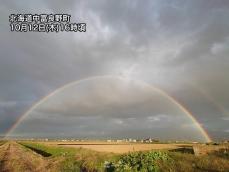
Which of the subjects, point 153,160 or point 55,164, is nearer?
point 153,160

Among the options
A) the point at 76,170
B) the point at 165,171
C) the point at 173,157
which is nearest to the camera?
the point at 165,171

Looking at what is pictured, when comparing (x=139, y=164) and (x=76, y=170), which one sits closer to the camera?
(x=139, y=164)

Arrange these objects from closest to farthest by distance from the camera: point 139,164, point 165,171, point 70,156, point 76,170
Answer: point 165,171, point 139,164, point 76,170, point 70,156

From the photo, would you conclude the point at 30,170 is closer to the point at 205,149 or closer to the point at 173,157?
the point at 173,157

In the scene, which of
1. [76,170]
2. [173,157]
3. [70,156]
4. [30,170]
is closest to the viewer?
[173,157]

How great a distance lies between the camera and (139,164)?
21.3m

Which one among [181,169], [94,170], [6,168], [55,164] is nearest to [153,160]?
[181,169]

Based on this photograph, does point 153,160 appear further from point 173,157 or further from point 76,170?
point 76,170

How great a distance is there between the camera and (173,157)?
2333 centimetres

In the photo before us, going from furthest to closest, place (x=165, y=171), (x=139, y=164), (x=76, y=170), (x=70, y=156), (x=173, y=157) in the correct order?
1. (x=70, y=156)
2. (x=76, y=170)
3. (x=173, y=157)
4. (x=139, y=164)
5. (x=165, y=171)

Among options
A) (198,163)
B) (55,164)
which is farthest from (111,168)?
(55,164)

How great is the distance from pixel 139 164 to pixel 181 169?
2619 millimetres

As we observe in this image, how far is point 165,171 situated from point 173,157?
146 inches

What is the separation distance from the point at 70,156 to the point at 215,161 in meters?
14.1
